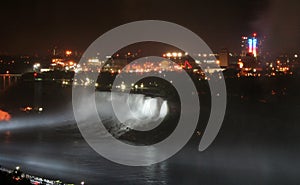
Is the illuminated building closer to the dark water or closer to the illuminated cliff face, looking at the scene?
the dark water

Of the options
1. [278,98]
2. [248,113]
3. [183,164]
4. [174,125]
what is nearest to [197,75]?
[278,98]

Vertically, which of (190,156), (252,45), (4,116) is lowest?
(190,156)

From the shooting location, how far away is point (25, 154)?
29.9 feet

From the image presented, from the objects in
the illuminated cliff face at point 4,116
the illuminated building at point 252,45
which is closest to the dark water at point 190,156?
the illuminated cliff face at point 4,116

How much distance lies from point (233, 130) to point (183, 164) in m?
4.84

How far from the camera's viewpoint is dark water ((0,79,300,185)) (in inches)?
301

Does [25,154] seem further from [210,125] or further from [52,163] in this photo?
[210,125]

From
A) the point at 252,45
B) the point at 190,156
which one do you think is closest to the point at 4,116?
the point at 190,156

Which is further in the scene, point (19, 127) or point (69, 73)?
point (69, 73)

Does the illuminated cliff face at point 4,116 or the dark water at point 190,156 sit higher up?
the illuminated cliff face at point 4,116

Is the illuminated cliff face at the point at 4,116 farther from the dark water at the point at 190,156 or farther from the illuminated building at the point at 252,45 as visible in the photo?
the illuminated building at the point at 252,45

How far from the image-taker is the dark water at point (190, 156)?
Answer: 7.65 metres

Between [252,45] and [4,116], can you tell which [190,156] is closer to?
[4,116]

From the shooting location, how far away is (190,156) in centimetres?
958
